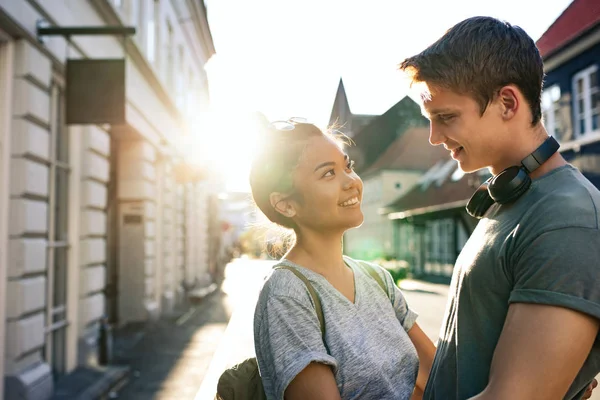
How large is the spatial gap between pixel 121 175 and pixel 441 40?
10.9m

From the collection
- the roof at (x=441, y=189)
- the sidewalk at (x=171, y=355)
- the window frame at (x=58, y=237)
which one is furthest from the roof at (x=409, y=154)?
the window frame at (x=58, y=237)

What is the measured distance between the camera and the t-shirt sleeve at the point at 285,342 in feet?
5.61

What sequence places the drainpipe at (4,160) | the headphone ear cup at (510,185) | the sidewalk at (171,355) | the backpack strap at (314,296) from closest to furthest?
the headphone ear cup at (510,185) < the backpack strap at (314,296) < the drainpipe at (4,160) < the sidewalk at (171,355)

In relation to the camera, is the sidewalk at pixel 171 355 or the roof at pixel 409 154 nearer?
the sidewalk at pixel 171 355

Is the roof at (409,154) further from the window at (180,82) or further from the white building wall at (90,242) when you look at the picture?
the white building wall at (90,242)

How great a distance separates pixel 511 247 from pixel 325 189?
813 millimetres

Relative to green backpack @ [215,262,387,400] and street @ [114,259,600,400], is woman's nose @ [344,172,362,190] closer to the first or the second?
green backpack @ [215,262,387,400]

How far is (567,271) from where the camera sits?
1259mm

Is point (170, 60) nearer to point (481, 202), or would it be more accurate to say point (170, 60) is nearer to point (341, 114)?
point (341, 114)

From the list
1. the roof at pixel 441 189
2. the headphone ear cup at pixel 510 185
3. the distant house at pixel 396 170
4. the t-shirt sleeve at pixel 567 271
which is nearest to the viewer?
the t-shirt sleeve at pixel 567 271

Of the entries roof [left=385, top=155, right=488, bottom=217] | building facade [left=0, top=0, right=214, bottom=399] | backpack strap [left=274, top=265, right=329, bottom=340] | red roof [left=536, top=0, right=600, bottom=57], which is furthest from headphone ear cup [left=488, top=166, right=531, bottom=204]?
roof [left=385, top=155, right=488, bottom=217]

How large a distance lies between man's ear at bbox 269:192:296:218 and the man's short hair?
2.51ft

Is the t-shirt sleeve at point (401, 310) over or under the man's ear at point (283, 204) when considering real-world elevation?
under

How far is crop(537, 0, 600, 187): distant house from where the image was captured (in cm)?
1517
